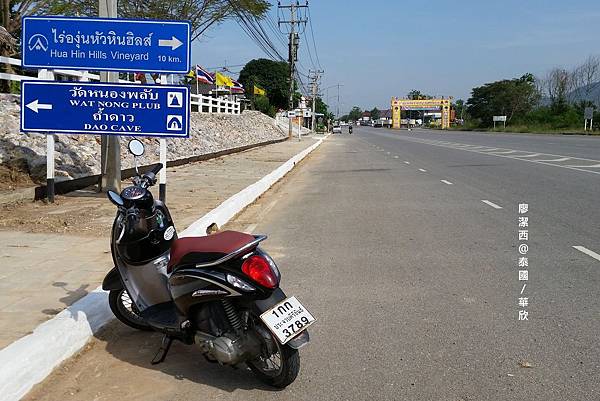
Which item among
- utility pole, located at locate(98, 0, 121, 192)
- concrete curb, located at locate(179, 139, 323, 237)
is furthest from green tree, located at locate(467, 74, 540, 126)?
utility pole, located at locate(98, 0, 121, 192)

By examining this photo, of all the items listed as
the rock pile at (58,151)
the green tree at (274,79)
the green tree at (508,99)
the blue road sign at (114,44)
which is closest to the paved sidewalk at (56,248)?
the rock pile at (58,151)

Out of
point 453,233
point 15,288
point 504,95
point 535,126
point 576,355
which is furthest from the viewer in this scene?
point 504,95

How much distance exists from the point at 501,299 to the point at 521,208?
19.2ft

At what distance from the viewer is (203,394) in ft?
13.6

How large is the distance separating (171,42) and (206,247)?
24.8 feet

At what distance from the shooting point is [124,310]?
5297 millimetres

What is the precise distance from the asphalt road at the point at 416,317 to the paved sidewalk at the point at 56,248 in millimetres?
712

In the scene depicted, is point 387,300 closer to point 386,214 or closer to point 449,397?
point 449,397

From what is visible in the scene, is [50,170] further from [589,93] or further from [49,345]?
[589,93]

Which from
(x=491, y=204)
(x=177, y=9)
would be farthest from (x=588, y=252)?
(x=177, y=9)

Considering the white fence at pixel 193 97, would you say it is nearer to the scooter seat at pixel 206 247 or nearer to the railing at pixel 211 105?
the railing at pixel 211 105

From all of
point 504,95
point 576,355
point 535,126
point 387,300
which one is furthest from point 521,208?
point 504,95

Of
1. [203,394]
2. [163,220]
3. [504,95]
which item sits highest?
[504,95]

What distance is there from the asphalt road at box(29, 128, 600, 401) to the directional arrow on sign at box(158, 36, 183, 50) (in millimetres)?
3102
